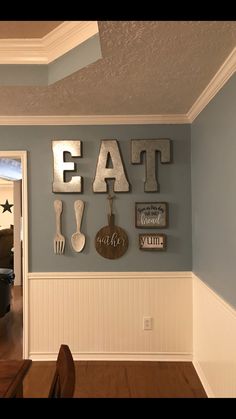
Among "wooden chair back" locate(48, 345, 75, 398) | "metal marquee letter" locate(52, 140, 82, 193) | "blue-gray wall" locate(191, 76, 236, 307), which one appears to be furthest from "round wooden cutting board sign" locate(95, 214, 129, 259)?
"wooden chair back" locate(48, 345, 75, 398)

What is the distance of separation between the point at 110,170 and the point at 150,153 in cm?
42

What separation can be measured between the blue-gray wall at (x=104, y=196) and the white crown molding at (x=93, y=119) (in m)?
0.05

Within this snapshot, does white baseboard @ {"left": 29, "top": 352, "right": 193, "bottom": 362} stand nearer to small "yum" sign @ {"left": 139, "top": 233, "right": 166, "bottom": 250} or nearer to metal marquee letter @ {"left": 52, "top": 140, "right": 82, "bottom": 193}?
small "yum" sign @ {"left": 139, "top": 233, "right": 166, "bottom": 250}

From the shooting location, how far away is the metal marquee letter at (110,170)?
2914mm

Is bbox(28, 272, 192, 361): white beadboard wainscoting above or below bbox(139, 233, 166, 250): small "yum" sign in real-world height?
below

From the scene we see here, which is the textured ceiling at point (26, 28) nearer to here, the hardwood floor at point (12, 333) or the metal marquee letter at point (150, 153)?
the metal marquee letter at point (150, 153)

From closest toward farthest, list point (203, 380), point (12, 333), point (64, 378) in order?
point (64, 378), point (203, 380), point (12, 333)

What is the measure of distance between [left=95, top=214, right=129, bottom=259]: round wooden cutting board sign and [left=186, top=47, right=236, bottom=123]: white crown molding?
1.22 meters

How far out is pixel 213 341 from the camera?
2.25 metres

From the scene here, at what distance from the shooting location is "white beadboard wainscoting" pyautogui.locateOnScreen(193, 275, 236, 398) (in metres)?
Result: 1.88

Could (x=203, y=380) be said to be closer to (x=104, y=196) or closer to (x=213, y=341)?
(x=213, y=341)

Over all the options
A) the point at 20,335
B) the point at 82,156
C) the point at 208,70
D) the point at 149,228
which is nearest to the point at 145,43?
the point at 208,70

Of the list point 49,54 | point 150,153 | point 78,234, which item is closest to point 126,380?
point 78,234
